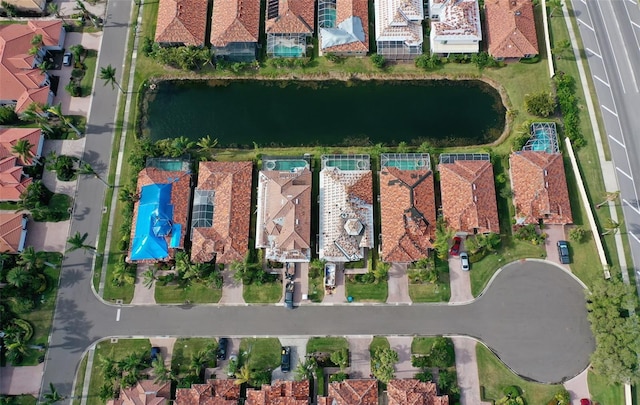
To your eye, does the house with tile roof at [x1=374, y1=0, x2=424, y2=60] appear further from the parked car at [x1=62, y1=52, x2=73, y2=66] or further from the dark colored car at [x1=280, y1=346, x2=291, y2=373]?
the parked car at [x1=62, y1=52, x2=73, y2=66]

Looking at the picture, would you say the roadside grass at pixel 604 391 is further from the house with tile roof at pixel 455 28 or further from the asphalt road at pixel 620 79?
the house with tile roof at pixel 455 28

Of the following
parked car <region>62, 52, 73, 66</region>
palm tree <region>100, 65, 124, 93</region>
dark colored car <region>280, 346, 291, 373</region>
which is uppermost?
parked car <region>62, 52, 73, 66</region>

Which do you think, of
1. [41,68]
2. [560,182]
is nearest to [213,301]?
[41,68]

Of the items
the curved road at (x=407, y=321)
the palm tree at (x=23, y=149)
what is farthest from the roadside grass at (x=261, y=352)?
the palm tree at (x=23, y=149)

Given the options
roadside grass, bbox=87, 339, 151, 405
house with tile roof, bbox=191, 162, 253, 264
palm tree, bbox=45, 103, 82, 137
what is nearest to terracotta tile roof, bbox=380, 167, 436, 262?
house with tile roof, bbox=191, 162, 253, 264

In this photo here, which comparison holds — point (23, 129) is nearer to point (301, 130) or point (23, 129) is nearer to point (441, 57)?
point (301, 130)

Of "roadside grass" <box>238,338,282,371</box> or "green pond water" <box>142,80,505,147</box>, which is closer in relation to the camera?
"roadside grass" <box>238,338,282,371</box>
